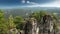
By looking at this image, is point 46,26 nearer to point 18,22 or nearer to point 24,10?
point 18,22

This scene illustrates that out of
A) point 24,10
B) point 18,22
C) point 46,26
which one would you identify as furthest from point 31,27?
point 24,10

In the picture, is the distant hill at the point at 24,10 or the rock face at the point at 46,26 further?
the distant hill at the point at 24,10

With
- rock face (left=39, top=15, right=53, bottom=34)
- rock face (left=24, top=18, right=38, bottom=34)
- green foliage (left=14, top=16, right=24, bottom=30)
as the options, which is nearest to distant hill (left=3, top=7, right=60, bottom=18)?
green foliage (left=14, top=16, right=24, bottom=30)

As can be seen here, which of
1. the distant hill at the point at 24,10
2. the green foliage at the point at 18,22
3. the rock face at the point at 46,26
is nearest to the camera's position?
the rock face at the point at 46,26

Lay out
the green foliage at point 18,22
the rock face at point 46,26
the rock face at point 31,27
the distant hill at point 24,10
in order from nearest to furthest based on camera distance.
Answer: the rock face at point 31,27
the rock face at point 46,26
the green foliage at point 18,22
the distant hill at point 24,10

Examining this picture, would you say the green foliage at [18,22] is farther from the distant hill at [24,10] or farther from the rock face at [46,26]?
the rock face at [46,26]

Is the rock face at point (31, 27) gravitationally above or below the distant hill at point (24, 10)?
below

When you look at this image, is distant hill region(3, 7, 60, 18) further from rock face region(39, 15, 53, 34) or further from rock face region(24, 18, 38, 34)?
rock face region(24, 18, 38, 34)

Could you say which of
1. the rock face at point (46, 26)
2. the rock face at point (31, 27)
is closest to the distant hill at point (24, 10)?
the rock face at point (46, 26)

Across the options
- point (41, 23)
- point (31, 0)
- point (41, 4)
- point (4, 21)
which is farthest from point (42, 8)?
point (4, 21)

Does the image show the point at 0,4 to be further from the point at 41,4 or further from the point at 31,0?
the point at 41,4

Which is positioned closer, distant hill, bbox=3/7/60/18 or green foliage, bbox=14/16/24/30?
green foliage, bbox=14/16/24/30
